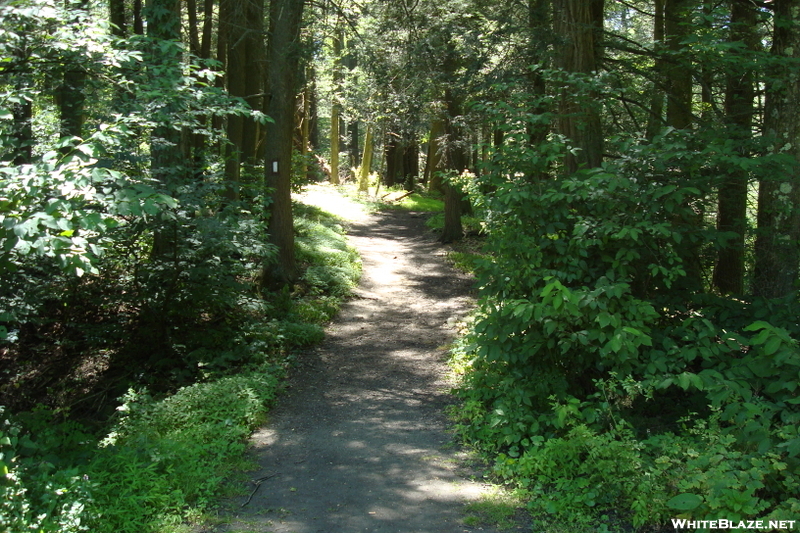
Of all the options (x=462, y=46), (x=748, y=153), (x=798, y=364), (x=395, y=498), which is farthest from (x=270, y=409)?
(x=462, y=46)

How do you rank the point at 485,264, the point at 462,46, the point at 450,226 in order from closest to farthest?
the point at 485,264 < the point at 462,46 < the point at 450,226

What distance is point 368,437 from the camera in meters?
6.50

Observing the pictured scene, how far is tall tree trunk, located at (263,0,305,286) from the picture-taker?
1171 cm

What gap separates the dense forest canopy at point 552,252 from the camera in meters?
4.51

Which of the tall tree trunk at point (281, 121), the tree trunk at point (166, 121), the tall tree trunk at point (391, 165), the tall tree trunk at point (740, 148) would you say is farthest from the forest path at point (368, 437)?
the tall tree trunk at point (391, 165)

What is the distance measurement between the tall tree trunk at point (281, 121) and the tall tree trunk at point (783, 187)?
7.96 meters

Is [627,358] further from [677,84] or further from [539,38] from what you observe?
[677,84]

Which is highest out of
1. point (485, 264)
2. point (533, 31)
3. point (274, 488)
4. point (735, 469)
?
point (533, 31)

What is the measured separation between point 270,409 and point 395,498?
264 cm

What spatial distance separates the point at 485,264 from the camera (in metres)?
6.42

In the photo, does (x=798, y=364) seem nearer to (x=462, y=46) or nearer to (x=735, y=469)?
(x=735, y=469)

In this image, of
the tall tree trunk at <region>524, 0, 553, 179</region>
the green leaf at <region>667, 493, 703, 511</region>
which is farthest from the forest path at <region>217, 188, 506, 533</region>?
the tall tree trunk at <region>524, 0, 553, 179</region>

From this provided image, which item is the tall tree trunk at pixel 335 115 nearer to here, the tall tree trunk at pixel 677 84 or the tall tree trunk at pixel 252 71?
the tall tree trunk at pixel 252 71

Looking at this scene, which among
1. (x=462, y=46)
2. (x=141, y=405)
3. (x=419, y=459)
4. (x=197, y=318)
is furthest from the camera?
(x=462, y=46)
